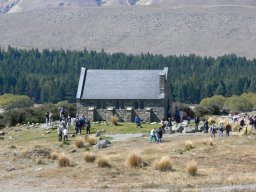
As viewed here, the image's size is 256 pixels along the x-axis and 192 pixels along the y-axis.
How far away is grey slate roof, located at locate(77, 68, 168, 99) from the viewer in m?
67.0

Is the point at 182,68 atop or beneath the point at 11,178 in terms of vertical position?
atop

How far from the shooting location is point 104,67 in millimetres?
165250

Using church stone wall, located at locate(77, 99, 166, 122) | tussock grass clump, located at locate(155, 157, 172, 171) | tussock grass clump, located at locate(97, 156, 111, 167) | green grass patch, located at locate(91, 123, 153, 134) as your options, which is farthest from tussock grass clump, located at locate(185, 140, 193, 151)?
church stone wall, located at locate(77, 99, 166, 122)

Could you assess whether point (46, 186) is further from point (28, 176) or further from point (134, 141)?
point (134, 141)

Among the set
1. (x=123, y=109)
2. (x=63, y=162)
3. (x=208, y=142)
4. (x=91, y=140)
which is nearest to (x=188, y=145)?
(x=208, y=142)

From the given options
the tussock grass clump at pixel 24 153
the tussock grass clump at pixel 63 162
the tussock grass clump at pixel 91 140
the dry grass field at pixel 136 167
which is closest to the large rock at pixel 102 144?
the dry grass field at pixel 136 167

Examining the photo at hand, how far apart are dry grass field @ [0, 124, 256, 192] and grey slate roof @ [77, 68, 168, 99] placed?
1677 cm

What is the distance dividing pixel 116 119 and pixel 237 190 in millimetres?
34880

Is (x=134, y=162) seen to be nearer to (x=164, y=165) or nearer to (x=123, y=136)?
(x=164, y=165)

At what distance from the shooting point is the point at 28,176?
35.5m

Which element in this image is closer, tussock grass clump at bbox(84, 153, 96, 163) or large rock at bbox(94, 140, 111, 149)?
tussock grass clump at bbox(84, 153, 96, 163)

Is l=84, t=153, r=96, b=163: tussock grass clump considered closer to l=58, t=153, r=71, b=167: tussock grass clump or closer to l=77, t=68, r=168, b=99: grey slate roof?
l=58, t=153, r=71, b=167: tussock grass clump

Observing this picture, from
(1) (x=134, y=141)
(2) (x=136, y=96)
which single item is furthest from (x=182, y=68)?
(1) (x=134, y=141)

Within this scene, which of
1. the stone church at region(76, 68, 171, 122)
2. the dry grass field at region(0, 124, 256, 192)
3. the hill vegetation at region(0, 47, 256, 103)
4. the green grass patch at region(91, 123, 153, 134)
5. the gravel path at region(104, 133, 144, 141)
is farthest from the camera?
the hill vegetation at region(0, 47, 256, 103)
